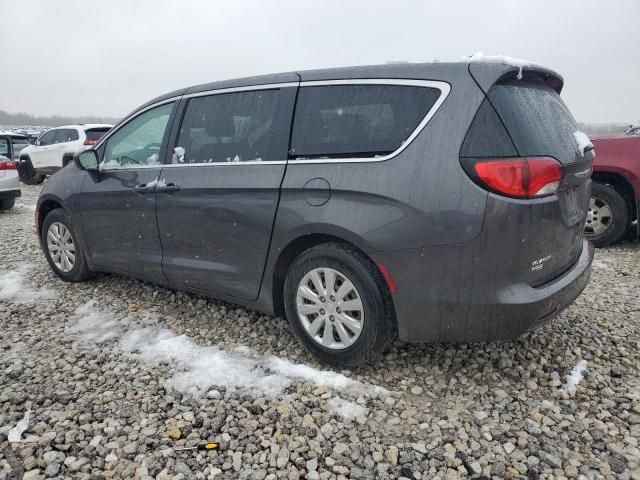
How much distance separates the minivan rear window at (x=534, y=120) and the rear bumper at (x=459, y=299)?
2.04ft

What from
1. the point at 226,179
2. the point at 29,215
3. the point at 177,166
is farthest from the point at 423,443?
the point at 29,215

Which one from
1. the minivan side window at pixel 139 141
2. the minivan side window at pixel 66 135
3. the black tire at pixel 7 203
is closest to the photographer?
the minivan side window at pixel 139 141

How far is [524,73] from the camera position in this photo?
2.60 meters

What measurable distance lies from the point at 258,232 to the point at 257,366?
0.83 m

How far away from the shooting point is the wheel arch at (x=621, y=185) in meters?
5.56

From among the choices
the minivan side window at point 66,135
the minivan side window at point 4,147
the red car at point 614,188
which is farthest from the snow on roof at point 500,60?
the minivan side window at point 66,135

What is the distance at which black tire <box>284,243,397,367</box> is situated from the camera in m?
2.66

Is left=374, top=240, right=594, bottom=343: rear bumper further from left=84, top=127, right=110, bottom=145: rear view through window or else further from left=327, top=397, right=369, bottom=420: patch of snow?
left=84, top=127, right=110, bottom=145: rear view through window

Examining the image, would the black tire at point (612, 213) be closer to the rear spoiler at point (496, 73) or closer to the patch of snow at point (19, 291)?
the rear spoiler at point (496, 73)

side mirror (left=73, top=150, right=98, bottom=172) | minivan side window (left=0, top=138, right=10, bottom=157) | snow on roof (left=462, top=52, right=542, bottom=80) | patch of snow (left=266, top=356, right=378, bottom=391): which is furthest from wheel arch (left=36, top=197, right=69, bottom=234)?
minivan side window (left=0, top=138, right=10, bottom=157)

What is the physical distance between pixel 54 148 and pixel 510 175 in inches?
580

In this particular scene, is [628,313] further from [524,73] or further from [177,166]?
[177,166]

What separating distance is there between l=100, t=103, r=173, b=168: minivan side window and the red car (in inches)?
184

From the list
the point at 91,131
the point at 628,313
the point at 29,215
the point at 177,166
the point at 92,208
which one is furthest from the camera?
the point at 91,131
